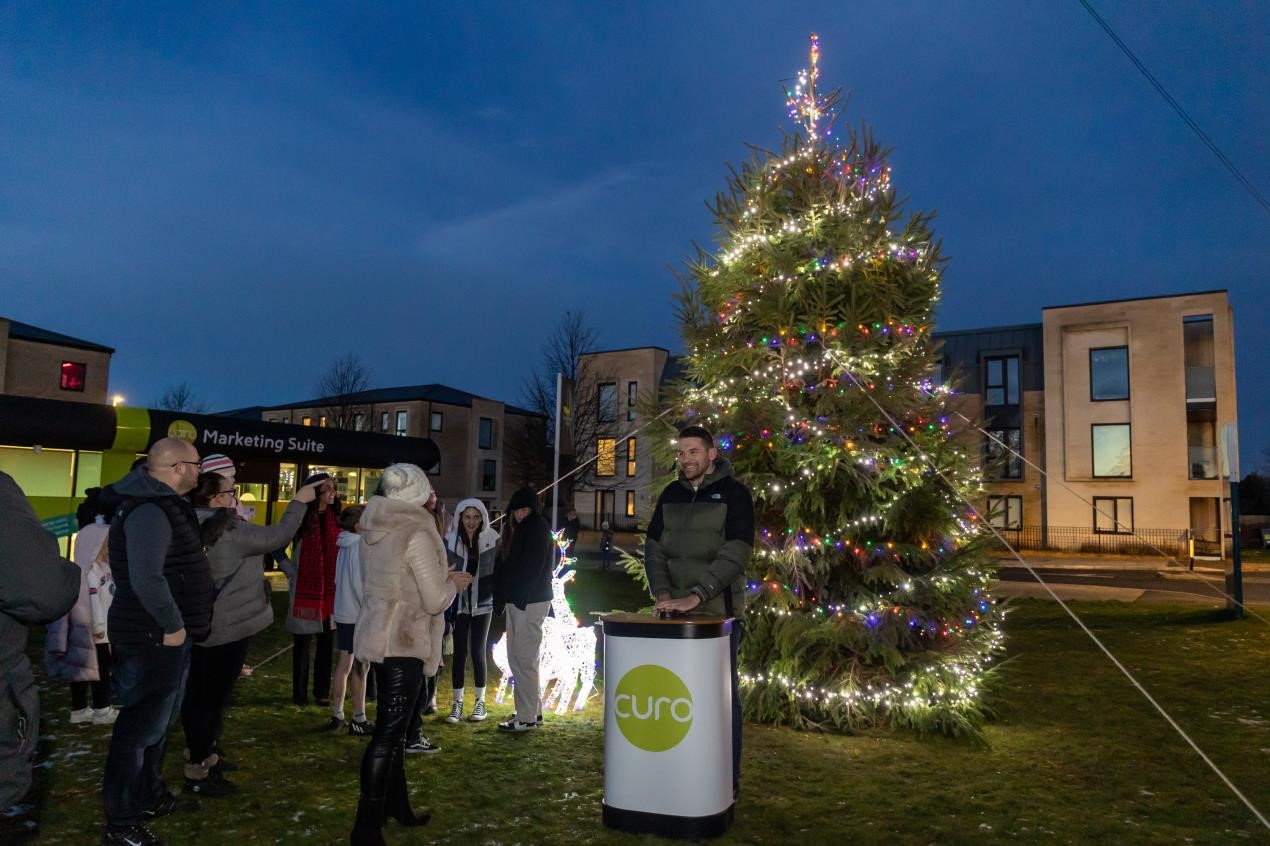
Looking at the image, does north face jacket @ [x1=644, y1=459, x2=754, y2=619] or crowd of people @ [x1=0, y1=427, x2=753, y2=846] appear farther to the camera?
north face jacket @ [x1=644, y1=459, x2=754, y2=619]

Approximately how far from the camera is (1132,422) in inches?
1400

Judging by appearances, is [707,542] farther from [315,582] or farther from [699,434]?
[315,582]

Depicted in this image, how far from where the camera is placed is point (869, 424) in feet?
25.8

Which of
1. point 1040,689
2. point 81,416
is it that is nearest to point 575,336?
point 81,416

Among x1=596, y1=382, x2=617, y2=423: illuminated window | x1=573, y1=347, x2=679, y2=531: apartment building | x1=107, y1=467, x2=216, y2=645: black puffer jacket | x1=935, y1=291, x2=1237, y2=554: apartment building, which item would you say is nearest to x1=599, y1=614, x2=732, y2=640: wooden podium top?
x1=107, y1=467, x2=216, y2=645: black puffer jacket

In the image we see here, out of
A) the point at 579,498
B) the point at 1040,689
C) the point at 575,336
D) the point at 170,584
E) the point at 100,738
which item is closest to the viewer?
the point at 170,584

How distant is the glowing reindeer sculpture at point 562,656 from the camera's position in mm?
8242

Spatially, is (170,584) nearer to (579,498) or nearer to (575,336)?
(575,336)

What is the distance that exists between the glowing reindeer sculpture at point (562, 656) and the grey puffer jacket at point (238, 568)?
3.04 meters

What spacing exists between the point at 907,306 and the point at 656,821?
530 centimetres

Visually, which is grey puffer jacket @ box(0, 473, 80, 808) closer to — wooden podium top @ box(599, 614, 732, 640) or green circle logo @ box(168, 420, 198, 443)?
wooden podium top @ box(599, 614, 732, 640)

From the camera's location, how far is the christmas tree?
24.8ft

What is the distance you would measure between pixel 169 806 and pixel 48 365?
35164 mm

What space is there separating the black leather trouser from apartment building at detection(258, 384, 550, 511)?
4700cm
